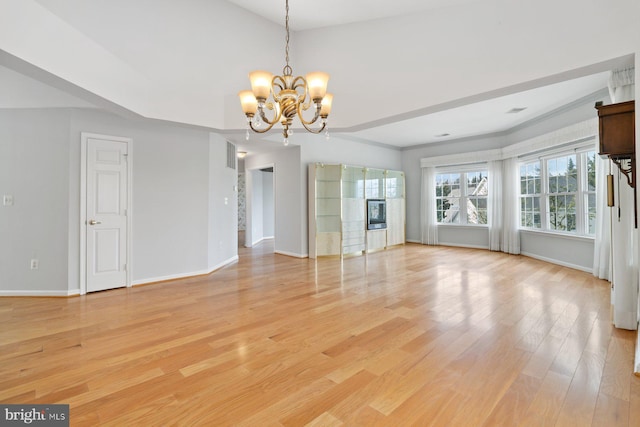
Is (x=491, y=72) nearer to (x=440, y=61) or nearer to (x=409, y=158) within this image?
(x=440, y=61)

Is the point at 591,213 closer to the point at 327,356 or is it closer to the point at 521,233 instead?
the point at 521,233

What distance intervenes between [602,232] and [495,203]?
9.18 feet

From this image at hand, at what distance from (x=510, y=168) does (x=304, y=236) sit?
16.3 feet

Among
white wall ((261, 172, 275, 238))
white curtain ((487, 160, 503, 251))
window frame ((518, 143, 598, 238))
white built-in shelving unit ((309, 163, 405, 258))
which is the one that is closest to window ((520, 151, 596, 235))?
window frame ((518, 143, 598, 238))

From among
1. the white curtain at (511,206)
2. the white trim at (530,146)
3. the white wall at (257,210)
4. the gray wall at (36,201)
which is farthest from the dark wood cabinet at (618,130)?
the white wall at (257,210)

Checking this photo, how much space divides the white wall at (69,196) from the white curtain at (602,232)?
6319 mm

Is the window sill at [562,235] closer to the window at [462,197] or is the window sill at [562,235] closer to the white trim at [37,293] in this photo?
the window at [462,197]

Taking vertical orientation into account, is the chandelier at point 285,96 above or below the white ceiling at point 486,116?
below

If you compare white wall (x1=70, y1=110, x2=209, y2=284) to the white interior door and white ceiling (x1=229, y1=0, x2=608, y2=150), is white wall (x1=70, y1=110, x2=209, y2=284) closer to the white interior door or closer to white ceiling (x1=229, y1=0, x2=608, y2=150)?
the white interior door

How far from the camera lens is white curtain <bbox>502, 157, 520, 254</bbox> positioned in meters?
6.55

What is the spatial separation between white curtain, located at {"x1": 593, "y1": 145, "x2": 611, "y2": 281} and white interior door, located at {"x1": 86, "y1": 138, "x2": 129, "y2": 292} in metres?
7.03

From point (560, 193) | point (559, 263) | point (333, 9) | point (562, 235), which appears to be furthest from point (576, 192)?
point (333, 9)

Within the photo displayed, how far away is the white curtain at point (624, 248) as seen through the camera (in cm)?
267

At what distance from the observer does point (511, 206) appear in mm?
6637
